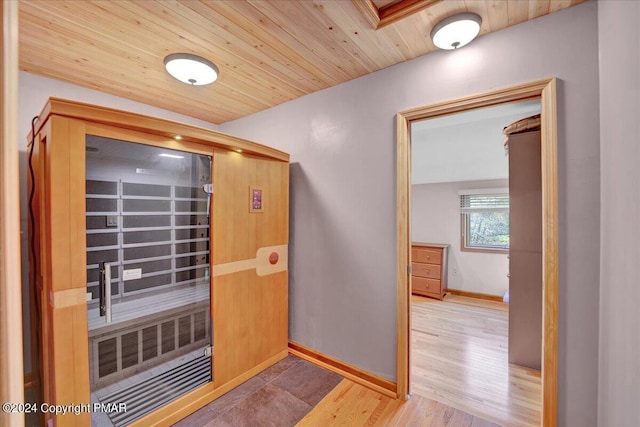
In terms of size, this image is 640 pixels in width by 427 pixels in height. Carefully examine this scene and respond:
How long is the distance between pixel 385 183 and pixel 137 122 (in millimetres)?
1674

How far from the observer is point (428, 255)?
4.54 m

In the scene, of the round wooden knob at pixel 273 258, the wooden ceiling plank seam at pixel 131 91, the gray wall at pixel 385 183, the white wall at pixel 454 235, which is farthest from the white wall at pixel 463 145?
the wooden ceiling plank seam at pixel 131 91

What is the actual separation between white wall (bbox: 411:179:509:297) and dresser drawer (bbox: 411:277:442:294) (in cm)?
56

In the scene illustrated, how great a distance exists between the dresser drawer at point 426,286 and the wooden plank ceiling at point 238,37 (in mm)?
3525

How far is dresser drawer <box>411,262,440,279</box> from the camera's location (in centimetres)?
439

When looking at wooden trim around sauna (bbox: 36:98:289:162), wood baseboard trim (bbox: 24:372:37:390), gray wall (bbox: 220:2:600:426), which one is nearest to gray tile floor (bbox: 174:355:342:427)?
gray wall (bbox: 220:2:600:426)

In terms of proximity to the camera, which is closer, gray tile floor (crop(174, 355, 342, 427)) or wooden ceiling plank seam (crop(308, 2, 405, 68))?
wooden ceiling plank seam (crop(308, 2, 405, 68))

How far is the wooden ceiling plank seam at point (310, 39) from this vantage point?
1.49m

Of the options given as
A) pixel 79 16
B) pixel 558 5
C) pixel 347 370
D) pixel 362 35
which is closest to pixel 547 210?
pixel 558 5

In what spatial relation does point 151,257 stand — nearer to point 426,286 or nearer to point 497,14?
point 497,14

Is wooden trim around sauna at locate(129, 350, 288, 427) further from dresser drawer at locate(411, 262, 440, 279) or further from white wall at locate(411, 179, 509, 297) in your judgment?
white wall at locate(411, 179, 509, 297)

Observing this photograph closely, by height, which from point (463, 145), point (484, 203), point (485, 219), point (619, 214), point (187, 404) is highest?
point (463, 145)

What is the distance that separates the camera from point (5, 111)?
1.78 feet

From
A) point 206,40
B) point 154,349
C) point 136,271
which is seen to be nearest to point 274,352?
point 154,349
